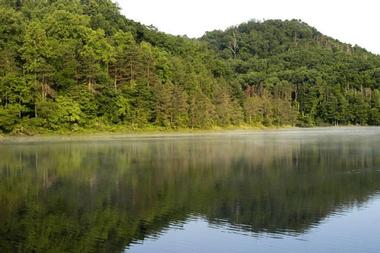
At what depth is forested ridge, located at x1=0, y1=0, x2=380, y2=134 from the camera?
58469 millimetres

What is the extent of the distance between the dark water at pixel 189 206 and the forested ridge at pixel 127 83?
2995 centimetres

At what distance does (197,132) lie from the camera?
73.7 metres

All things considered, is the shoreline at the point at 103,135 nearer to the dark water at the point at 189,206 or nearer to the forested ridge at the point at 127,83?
the forested ridge at the point at 127,83

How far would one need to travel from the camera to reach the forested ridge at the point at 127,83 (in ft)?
192

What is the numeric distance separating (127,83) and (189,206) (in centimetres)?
5616

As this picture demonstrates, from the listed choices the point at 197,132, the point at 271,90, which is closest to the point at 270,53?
the point at 271,90

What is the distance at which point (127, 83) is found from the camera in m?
72.0

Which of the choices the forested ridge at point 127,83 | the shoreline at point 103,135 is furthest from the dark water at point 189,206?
the forested ridge at point 127,83

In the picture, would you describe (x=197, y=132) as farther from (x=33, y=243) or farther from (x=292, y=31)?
(x=292, y=31)

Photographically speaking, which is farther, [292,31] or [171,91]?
[292,31]

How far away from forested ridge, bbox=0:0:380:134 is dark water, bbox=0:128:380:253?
29949mm

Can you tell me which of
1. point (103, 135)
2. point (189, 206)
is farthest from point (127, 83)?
point (189, 206)

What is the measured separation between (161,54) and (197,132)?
17849mm

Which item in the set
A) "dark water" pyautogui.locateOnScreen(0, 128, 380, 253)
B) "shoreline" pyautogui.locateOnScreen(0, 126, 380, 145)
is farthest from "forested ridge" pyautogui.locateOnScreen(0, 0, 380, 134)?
"dark water" pyautogui.locateOnScreen(0, 128, 380, 253)
